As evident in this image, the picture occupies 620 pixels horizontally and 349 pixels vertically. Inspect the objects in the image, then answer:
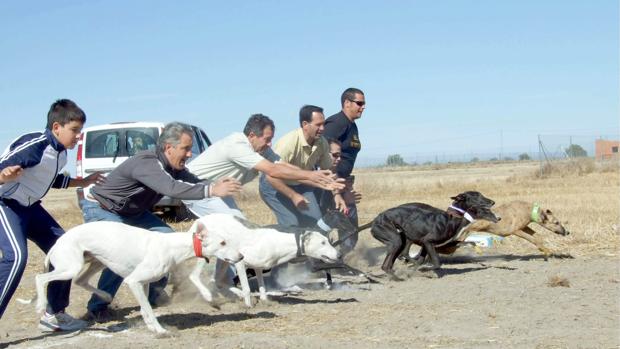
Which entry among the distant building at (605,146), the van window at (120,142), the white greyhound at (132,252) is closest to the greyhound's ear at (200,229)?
the white greyhound at (132,252)

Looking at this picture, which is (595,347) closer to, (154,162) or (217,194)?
(217,194)

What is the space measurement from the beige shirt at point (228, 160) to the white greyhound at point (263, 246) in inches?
25.9

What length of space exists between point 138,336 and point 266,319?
3.80ft

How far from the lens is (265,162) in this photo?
795 cm

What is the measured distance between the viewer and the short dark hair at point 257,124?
8.35m

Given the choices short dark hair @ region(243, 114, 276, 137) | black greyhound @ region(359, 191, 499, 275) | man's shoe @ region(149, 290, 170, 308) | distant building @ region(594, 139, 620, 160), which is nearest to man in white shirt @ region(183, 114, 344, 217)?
short dark hair @ region(243, 114, 276, 137)

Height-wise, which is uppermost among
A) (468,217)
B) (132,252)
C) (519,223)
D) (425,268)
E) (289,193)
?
(289,193)

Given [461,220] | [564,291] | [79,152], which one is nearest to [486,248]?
[461,220]

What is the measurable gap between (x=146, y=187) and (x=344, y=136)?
170 inches

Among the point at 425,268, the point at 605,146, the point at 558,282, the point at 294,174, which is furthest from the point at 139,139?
the point at 605,146

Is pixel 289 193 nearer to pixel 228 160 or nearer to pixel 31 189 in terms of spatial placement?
pixel 228 160

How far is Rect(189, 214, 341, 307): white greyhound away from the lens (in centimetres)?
769

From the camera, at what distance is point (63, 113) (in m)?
6.46

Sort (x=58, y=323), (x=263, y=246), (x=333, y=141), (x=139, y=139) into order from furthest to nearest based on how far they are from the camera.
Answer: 1. (x=139, y=139)
2. (x=333, y=141)
3. (x=263, y=246)
4. (x=58, y=323)
